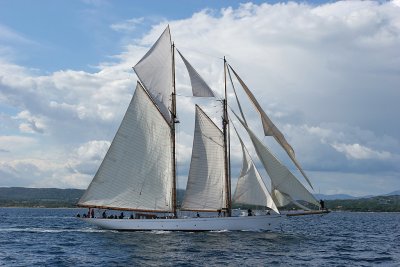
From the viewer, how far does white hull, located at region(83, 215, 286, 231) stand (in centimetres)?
6009

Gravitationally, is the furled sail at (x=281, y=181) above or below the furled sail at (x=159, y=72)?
below

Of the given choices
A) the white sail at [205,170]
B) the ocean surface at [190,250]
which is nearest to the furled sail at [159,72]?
the white sail at [205,170]

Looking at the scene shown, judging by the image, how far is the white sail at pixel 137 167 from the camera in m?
60.5

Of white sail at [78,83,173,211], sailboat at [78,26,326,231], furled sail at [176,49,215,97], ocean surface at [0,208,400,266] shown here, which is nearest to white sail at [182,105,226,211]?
sailboat at [78,26,326,231]

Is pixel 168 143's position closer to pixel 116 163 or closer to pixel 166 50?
pixel 116 163

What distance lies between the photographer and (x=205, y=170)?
60688 millimetres

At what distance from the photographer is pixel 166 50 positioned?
63844mm

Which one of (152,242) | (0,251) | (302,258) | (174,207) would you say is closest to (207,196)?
(174,207)

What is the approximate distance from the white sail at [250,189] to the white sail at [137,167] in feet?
28.6

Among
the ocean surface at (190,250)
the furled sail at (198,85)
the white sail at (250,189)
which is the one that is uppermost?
the furled sail at (198,85)

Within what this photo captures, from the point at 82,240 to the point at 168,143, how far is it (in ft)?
49.6

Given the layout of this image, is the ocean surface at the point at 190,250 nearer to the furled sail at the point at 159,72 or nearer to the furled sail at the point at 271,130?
the furled sail at the point at 271,130

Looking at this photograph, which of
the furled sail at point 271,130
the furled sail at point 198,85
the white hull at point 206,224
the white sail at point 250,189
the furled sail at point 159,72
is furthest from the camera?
the furled sail at point 159,72

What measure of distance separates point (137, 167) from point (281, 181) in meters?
16.5
